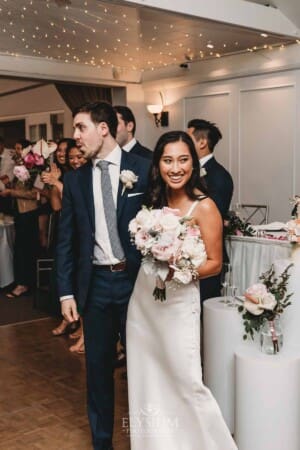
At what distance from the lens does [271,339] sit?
10.1ft

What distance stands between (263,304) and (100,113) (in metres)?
1.26

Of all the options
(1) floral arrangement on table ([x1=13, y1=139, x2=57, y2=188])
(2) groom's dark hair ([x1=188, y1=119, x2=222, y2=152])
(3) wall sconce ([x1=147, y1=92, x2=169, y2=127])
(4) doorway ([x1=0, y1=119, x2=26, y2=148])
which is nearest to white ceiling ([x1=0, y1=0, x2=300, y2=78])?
(3) wall sconce ([x1=147, y1=92, x2=169, y2=127])

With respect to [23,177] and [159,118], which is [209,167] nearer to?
[23,177]

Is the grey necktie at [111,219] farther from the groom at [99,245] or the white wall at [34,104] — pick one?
the white wall at [34,104]

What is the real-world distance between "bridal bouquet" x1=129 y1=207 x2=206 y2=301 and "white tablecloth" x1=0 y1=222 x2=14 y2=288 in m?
5.38

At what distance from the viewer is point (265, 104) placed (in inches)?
260

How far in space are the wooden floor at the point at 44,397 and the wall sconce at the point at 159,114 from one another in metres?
3.46

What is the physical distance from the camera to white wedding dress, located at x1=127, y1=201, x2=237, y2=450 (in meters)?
2.64

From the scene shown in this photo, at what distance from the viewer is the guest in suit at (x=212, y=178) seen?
4137mm

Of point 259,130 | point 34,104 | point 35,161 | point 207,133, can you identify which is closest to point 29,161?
point 35,161

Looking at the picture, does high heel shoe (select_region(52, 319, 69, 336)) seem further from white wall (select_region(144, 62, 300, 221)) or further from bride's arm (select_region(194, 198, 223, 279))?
bride's arm (select_region(194, 198, 223, 279))

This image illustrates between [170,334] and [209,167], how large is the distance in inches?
75.0

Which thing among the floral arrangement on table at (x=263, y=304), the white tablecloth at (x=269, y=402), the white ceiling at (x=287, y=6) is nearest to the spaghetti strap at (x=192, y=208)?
the floral arrangement on table at (x=263, y=304)

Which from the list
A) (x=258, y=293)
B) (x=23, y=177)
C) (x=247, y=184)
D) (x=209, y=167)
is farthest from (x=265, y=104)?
(x=258, y=293)
